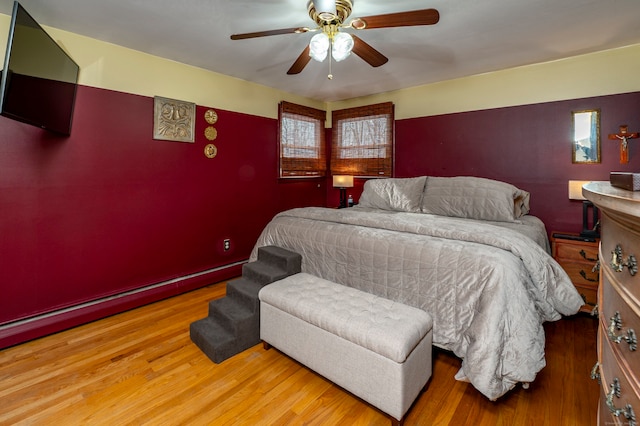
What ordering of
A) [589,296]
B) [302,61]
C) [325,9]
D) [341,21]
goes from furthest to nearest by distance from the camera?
1. [589,296]
2. [302,61]
3. [341,21]
4. [325,9]

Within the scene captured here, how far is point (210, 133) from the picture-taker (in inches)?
136

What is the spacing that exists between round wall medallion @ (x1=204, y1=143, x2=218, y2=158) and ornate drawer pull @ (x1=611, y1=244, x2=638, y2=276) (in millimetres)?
3437

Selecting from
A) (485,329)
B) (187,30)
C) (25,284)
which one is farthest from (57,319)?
(485,329)

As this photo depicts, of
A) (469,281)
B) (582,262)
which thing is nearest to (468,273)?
(469,281)

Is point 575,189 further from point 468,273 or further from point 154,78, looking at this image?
point 154,78

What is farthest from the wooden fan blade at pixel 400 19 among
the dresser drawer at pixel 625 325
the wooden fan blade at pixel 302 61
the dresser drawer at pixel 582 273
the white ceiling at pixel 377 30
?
the dresser drawer at pixel 582 273

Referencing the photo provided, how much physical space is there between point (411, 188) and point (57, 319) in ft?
11.5

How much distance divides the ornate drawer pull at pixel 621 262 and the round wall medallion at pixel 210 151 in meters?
3.44

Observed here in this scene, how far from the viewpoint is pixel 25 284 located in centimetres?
236

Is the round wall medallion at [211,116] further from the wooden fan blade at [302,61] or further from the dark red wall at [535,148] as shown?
the dark red wall at [535,148]

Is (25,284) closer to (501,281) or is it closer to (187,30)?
(187,30)

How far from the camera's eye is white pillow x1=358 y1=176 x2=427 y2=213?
334 centimetres

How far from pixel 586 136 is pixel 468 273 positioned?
2378mm

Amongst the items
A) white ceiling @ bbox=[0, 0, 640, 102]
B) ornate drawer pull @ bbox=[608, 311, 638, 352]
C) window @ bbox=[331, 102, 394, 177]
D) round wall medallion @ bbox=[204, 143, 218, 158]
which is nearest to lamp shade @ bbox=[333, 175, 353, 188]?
window @ bbox=[331, 102, 394, 177]
